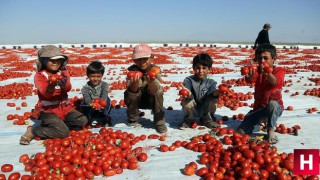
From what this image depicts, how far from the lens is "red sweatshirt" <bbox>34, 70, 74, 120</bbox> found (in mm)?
4094

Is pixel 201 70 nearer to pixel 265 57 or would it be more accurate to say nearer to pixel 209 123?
pixel 209 123

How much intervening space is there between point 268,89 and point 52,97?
3.45 m

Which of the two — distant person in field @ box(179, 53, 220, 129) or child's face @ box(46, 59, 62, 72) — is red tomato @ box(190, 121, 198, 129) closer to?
distant person in field @ box(179, 53, 220, 129)

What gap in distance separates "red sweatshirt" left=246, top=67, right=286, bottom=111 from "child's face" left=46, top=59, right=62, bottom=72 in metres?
3.10

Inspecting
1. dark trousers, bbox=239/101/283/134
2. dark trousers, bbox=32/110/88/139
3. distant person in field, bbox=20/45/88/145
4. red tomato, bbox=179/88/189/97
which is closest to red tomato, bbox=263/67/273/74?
dark trousers, bbox=239/101/283/134

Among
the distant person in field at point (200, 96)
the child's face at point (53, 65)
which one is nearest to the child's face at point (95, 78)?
the child's face at point (53, 65)

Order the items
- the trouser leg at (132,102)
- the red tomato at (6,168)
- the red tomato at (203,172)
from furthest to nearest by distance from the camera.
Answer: the trouser leg at (132,102), the red tomato at (6,168), the red tomato at (203,172)

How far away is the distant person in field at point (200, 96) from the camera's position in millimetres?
4574

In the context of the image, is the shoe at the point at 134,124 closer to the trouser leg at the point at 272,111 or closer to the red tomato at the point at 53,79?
the red tomato at the point at 53,79

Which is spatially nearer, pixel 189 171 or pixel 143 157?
pixel 189 171

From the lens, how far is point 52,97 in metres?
4.30

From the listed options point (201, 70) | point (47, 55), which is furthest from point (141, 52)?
point (47, 55)

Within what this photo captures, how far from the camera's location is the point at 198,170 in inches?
121

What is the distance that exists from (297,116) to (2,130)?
5.60m
